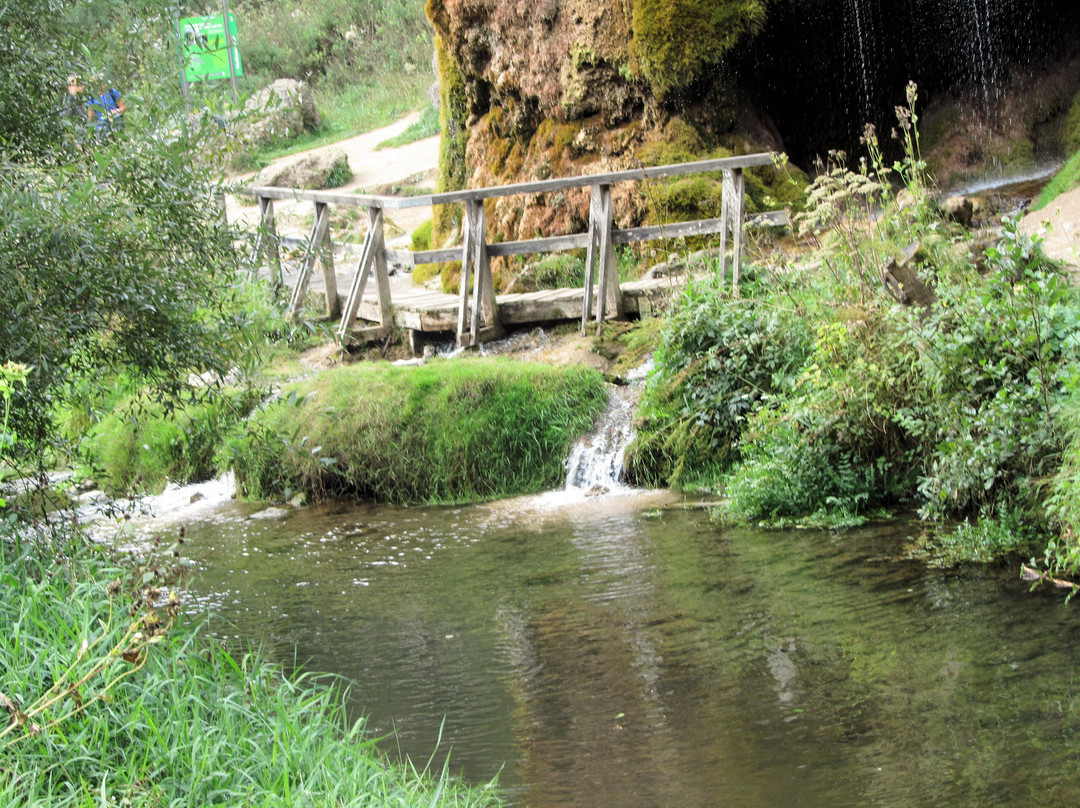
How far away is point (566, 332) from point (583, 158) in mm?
3572

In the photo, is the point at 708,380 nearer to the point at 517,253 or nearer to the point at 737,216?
the point at 737,216

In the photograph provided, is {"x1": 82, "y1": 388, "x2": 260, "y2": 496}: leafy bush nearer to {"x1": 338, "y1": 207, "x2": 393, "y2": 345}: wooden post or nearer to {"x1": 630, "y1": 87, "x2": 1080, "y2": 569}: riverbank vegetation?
{"x1": 338, "y1": 207, "x2": 393, "y2": 345}: wooden post

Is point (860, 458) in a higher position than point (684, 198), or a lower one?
lower

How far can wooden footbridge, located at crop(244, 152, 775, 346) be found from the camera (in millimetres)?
11633

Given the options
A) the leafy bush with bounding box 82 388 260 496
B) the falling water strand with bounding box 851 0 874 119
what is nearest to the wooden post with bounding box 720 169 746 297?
the leafy bush with bounding box 82 388 260 496

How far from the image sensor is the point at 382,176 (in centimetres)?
2652

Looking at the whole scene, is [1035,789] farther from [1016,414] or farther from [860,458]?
[860,458]

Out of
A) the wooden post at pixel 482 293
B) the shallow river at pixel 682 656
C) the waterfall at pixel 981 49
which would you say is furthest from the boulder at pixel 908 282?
the waterfall at pixel 981 49

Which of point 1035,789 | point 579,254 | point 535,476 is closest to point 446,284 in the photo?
point 579,254

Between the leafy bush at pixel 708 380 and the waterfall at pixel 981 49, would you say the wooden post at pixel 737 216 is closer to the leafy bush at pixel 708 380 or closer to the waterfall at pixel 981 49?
the leafy bush at pixel 708 380

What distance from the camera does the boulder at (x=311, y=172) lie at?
25484mm

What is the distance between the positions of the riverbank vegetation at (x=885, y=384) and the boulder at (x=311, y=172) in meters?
17.5

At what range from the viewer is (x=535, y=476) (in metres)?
9.93

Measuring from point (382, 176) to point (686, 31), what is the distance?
13891 millimetres
